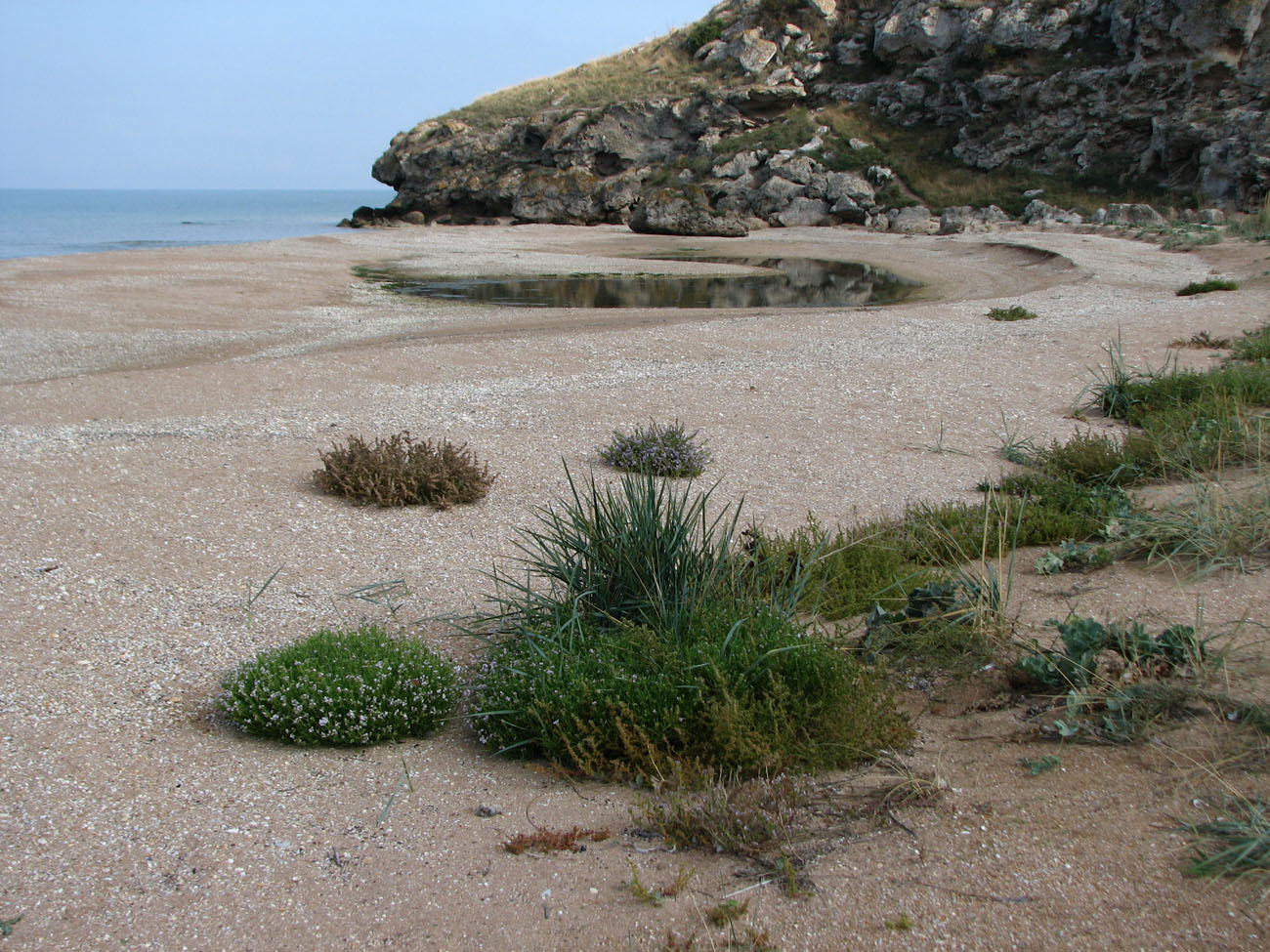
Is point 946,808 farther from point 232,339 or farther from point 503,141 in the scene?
point 503,141

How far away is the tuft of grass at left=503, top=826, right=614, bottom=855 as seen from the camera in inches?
130

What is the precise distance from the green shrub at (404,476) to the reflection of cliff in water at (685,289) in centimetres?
1428

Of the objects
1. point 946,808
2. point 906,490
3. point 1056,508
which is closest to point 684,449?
point 906,490

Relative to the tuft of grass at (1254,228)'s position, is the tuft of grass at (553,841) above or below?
below

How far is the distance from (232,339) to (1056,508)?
47.1 feet

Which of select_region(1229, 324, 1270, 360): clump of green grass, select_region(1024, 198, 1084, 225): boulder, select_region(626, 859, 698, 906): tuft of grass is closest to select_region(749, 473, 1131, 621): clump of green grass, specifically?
select_region(626, 859, 698, 906): tuft of grass

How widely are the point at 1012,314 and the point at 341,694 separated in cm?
1533

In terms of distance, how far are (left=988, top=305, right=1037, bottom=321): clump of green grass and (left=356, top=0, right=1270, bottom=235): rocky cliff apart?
21.8 meters

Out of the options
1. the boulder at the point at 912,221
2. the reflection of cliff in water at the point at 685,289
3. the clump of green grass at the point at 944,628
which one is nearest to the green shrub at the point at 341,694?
the clump of green grass at the point at 944,628

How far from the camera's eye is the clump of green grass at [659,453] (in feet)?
25.7

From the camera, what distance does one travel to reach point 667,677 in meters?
3.86

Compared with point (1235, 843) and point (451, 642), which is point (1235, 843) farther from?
point (451, 642)

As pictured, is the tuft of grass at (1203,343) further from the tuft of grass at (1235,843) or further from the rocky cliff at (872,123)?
the rocky cliff at (872,123)

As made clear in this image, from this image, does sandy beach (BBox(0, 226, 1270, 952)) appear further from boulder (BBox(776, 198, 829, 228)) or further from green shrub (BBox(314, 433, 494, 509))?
boulder (BBox(776, 198, 829, 228))
